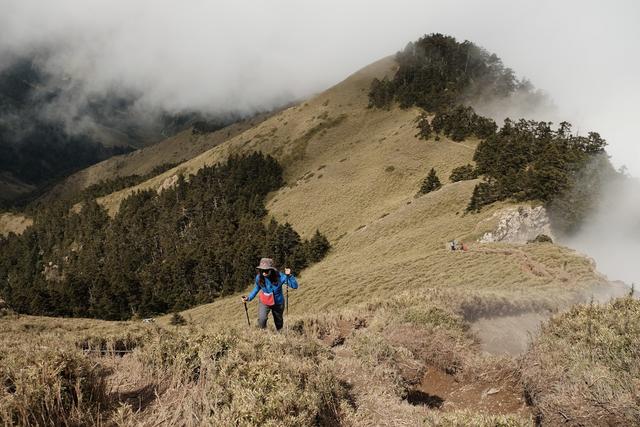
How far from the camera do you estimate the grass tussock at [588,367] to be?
18.4 ft

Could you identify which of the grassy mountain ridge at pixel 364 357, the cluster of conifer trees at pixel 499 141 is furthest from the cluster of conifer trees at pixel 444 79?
the grassy mountain ridge at pixel 364 357

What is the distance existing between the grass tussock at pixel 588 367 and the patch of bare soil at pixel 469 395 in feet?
1.79

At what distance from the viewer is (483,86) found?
397 feet

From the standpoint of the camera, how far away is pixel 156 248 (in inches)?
5300

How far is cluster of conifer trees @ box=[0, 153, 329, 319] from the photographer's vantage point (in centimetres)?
8825

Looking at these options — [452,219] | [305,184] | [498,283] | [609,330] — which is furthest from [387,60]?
[609,330]

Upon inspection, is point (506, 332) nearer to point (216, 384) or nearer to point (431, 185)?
point (216, 384)

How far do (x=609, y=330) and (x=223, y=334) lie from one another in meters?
7.56

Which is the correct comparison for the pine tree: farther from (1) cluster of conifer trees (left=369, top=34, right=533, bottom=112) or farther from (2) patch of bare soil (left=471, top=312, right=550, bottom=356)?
(2) patch of bare soil (left=471, top=312, right=550, bottom=356)

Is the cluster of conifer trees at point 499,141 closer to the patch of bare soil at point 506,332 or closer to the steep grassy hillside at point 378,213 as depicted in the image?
the steep grassy hillside at point 378,213

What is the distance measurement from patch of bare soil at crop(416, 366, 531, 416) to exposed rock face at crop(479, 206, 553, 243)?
1340 inches

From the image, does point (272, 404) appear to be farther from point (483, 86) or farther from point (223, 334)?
point (483, 86)

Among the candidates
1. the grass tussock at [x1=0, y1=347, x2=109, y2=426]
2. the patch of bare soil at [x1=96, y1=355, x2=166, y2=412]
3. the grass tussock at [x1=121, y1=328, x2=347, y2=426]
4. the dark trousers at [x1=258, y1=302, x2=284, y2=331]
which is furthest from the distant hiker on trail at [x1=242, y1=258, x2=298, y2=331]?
the grass tussock at [x1=0, y1=347, x2=109, y2=426]

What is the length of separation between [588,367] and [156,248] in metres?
141
